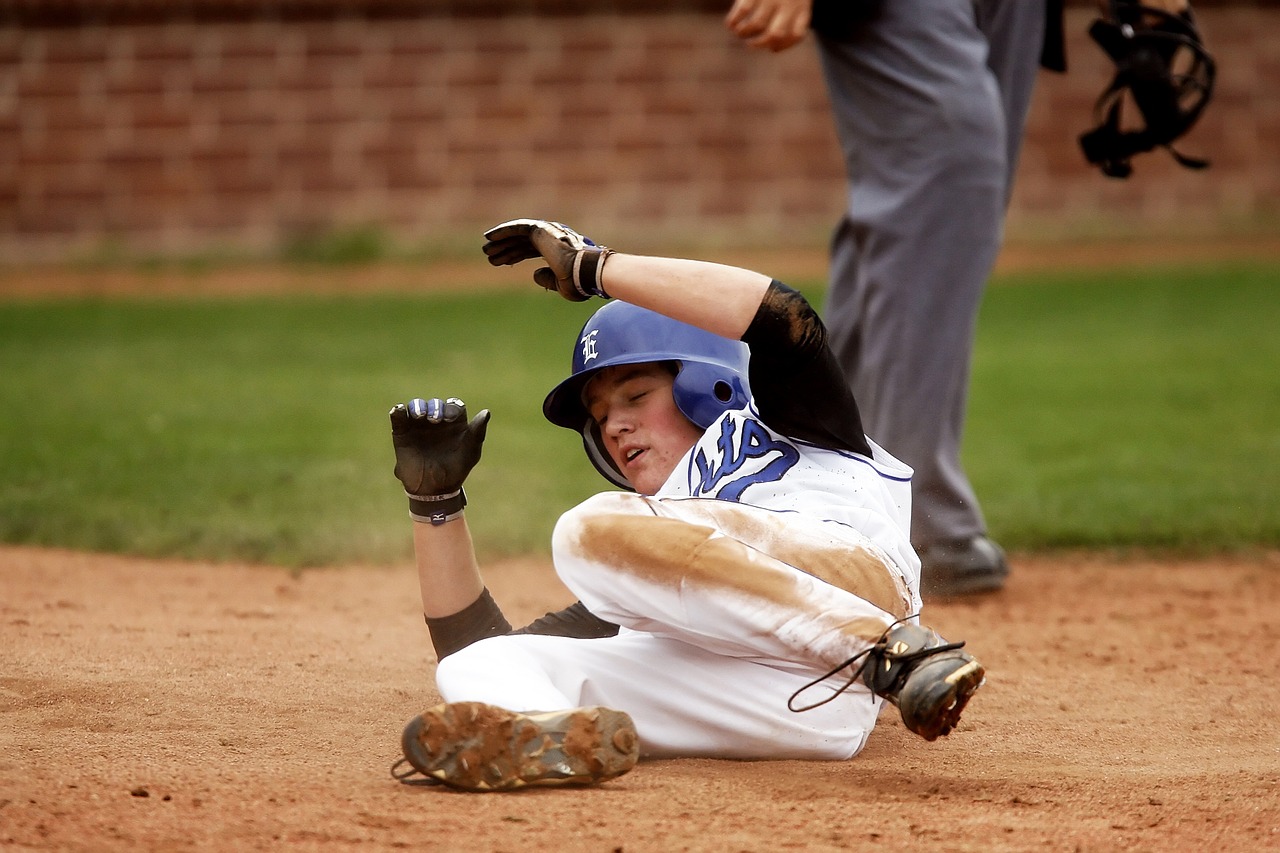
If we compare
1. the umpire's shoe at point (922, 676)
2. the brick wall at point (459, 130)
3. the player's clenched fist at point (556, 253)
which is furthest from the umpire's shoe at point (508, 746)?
the brick wall at point (459, 130)

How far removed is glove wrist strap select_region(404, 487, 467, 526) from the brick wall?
12444 mm

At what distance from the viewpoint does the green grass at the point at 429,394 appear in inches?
212

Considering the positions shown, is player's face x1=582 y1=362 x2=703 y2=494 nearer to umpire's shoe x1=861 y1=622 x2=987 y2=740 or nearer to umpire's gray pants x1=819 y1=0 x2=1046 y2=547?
umpire's shoe x1=861 y1=622 x2=987 y2=740

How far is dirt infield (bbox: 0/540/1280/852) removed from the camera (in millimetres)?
2283

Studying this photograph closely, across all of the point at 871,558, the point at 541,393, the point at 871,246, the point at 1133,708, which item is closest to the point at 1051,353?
the point at 541,393

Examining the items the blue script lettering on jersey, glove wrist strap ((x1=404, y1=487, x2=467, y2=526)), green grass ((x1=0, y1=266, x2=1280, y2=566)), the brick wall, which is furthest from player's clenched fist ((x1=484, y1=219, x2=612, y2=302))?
the brick wall

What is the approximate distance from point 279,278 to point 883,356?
1106 centimetres

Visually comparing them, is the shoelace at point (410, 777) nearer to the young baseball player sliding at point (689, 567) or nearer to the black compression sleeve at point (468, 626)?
the young baseball player sliding at point (689, 567)

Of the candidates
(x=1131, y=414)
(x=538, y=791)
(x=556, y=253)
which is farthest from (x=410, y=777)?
(x=1131, y=414)

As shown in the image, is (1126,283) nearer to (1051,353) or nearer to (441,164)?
(1051,353)

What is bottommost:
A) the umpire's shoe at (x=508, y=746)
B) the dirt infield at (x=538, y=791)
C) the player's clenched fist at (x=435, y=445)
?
the dirt infield at (x=538, y=791)

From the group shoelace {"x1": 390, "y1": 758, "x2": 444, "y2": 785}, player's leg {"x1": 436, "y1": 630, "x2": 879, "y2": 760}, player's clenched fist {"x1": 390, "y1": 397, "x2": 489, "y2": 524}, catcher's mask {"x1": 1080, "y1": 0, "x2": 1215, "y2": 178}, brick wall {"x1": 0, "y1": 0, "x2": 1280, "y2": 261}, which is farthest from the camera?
brick wall {"x1": 0, "y1": 0, "x2": 1280, "y2": 261}

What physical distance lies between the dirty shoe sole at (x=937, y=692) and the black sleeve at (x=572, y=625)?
2.91 ft

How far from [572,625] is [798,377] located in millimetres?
757
